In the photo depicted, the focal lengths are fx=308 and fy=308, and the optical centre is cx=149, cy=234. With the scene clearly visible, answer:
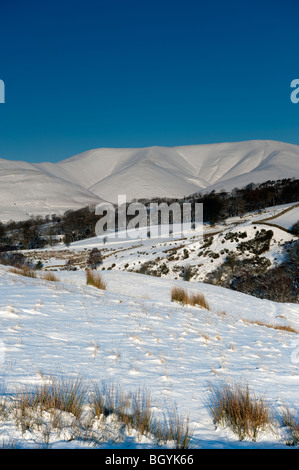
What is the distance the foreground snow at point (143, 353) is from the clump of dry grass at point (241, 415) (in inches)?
3.6

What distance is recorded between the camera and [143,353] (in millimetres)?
5434

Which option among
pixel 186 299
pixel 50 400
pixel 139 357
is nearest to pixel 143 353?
pixel 139 357

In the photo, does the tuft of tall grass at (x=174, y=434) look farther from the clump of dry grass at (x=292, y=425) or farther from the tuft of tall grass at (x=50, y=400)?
the clump of dry grass at (x=292, y=425)

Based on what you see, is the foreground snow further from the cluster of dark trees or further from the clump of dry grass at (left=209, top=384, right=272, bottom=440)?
the cluster of dark trees

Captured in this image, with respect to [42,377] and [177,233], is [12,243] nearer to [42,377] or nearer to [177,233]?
[177,233]

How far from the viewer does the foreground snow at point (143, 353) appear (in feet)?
11.8

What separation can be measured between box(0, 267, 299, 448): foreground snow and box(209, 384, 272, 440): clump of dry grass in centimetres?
9

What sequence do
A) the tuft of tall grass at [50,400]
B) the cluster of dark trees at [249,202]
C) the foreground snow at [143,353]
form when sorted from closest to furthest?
the tuft of tall grass at [50,400]
the foreground snow at [143,353]
the cluster of dark trees at [249,202]

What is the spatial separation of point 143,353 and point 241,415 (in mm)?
2317

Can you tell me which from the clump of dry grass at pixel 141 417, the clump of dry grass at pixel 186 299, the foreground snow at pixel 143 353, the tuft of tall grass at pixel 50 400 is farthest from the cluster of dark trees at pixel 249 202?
the tuft of tall grass at pixel 50 400

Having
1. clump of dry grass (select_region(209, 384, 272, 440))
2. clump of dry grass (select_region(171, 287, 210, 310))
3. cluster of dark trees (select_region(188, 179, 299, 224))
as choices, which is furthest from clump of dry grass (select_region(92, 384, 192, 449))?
cluster of dark trees (select_region(188, 179, 299, 224))

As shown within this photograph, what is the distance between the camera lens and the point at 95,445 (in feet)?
9.00

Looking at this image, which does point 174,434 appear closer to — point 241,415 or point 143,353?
point 241,415
